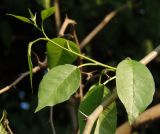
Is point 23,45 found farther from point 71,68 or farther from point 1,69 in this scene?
point 71,68

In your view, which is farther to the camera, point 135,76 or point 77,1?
point 77,1

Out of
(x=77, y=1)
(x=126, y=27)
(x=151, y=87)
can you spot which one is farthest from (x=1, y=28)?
(x=151, y=87)

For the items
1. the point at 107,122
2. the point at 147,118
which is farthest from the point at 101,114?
the point at 147,118

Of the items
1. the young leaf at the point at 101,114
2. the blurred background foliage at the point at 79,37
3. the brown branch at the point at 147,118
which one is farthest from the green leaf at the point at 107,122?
the blurred background foliage at the point at 79,37

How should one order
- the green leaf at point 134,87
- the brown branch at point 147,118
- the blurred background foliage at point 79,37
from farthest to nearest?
the blurred background foliage at point 79,37
the brown branch at point 147,118
the green leaf at point 134,87

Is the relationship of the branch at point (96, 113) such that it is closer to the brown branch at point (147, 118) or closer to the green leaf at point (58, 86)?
the green leaf at point (58, 86)

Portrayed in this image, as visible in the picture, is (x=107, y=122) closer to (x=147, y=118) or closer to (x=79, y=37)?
(x=147, y=118)
